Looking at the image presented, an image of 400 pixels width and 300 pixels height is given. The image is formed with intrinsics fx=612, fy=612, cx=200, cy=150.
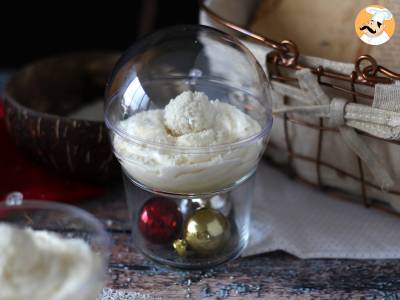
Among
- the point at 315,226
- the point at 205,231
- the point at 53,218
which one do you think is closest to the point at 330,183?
the point at 315,226

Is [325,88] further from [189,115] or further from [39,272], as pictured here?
[39,272]

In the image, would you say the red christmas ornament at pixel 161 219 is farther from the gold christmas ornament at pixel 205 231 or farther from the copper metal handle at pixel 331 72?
the copper metal handle at pixel 331 72

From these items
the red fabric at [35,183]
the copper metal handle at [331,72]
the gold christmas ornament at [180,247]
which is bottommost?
the red fabric at [35,183]

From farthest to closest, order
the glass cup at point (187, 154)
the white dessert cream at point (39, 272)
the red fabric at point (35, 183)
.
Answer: the red fabric at point (35, 183) → the glass cup at point (187, 154) → the white dessert cream at point (39, 272)

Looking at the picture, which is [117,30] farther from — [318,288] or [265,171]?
[318,288]

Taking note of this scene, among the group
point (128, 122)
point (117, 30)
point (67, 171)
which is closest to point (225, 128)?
point (128, 122)

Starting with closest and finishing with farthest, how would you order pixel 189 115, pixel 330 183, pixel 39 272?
pixel 39 272, pixel 189 115, pixel 330 183

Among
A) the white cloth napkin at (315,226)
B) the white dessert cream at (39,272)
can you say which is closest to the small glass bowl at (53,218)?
the white dessert cream at (39,272)
